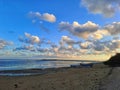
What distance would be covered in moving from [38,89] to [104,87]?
585cm

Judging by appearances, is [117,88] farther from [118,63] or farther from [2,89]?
[118,63]

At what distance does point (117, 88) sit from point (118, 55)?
60.3 m

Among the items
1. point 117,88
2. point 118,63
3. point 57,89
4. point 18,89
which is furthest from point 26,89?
point 118,63

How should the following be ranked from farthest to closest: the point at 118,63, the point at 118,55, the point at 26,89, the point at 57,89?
1. the point at 118,55
2. the point at 118,63
3. the point at 26,89
4. the point at 57,89

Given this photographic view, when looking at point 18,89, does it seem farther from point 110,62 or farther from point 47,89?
point 110,62

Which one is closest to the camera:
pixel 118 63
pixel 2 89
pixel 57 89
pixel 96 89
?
pixel 96 89

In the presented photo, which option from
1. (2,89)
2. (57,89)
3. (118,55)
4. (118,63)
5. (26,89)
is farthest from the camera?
(118,55)

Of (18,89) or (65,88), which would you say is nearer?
(65,88)

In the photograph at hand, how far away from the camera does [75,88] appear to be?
23938mm

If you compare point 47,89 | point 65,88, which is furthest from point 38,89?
point 65,88

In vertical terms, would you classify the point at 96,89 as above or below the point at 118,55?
below

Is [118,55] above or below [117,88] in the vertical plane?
above

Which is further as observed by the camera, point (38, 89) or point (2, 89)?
point (2, 89)

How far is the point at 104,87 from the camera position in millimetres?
22984
